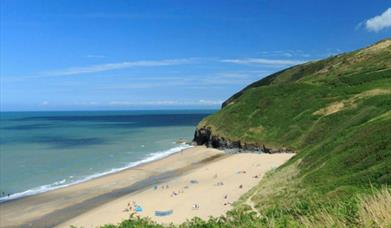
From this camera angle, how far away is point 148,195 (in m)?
40.3

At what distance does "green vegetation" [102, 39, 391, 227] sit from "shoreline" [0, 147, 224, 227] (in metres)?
14.0

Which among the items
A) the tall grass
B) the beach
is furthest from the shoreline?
the tall grass

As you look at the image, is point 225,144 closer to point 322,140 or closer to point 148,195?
point 322,140

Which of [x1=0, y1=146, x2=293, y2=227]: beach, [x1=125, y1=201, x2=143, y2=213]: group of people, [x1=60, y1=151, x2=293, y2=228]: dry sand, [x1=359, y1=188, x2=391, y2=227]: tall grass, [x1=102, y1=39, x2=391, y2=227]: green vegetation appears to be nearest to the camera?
[x1=359, y1=188, x2=391, y2=227]: tall grass

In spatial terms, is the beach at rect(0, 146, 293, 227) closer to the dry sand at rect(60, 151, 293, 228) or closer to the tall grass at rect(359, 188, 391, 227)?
the dry sand at rect(60, 151, 293, 228)

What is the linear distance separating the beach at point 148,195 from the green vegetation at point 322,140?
13.1 feet

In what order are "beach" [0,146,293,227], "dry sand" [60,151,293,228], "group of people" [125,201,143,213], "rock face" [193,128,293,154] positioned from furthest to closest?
1. "rock face" [193,128,293,154]
2. "group of people" [125,201,143,213]
3. "beach" [0,146,293,227]
4. "dry sand" [60,151,293,228]

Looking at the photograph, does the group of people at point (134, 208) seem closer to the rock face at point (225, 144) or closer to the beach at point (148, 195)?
the beach at point (148, 195)

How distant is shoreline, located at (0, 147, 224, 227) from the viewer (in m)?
35.2

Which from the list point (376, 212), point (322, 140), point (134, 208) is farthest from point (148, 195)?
point (376, 212)

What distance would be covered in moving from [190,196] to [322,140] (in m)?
12.6

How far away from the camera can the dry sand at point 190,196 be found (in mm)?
32062

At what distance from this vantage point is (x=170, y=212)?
3262cm

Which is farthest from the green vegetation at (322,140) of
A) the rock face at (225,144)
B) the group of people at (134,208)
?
the group of people at (134,208)
